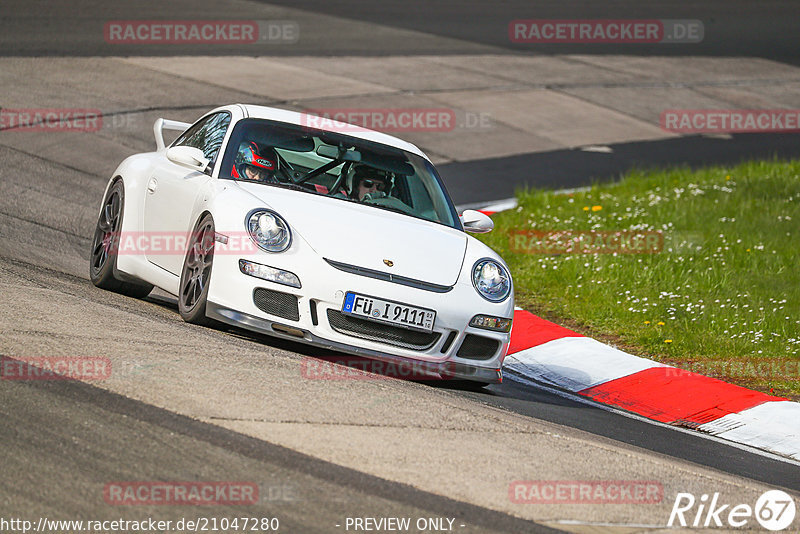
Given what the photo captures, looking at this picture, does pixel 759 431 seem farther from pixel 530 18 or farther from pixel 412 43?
pixel 530 18

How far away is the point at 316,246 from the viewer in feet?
21.9

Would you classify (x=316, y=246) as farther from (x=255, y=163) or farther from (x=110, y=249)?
(x=110, y=249)

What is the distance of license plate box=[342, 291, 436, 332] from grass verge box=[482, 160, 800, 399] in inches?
124

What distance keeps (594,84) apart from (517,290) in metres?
11.0

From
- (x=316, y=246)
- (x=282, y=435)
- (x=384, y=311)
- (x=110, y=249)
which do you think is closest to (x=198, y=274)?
(x=316, y=246)

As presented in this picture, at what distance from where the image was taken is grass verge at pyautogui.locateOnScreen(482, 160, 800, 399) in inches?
362

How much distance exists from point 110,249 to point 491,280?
2811mm

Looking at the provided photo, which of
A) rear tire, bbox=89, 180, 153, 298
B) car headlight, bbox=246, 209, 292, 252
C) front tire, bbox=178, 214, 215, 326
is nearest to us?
car headlight, bbox=246, 209, 292, 252

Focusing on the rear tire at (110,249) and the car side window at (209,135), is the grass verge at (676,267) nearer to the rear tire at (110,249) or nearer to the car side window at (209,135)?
the car side window at (209,135)

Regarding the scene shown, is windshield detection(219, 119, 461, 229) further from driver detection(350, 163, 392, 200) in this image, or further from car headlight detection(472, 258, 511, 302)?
car headlight detection(472, 258, 511, 302)

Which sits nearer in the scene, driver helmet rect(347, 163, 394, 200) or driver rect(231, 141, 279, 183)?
driver rect(231, 141, 279, 183)

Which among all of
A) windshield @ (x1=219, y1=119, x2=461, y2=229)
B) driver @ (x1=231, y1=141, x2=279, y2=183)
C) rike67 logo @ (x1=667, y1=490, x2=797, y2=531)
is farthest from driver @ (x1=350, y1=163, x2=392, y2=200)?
rike67 logo @ (x1=667, y1=490, x2=797, y2=531)

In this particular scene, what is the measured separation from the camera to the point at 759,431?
297 inches

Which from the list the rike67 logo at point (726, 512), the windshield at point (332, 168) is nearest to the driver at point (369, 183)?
the windshield at point (332, 168)
